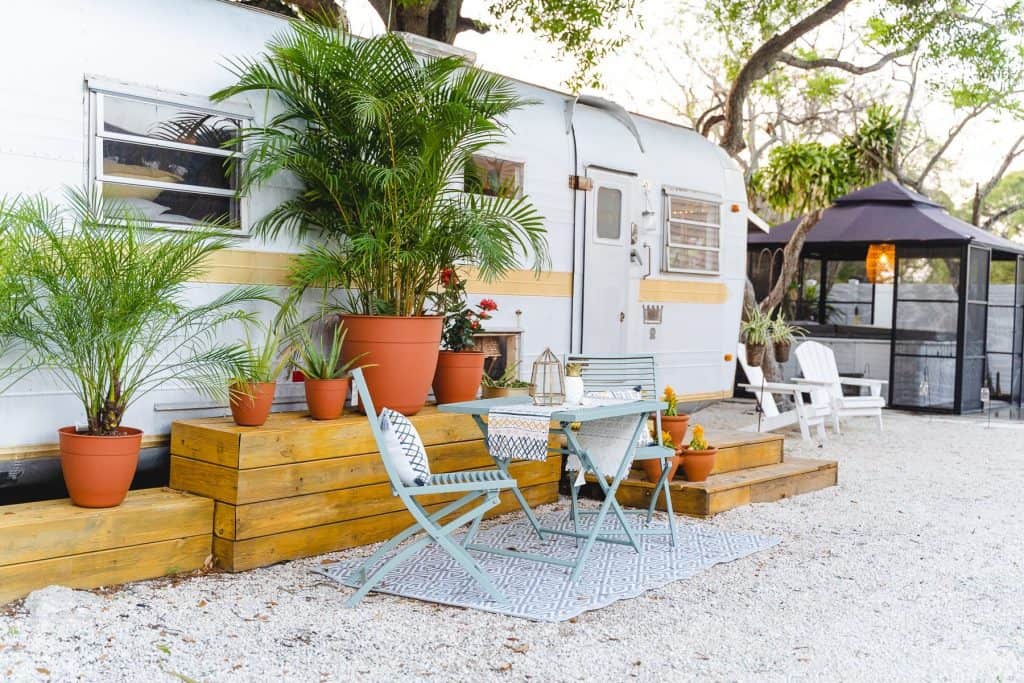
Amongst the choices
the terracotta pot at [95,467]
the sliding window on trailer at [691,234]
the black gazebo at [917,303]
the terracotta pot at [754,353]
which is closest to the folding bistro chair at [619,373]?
the sliding window on trailer at [691,234]

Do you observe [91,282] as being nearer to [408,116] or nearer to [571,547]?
[408,116]

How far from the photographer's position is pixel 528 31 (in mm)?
11562

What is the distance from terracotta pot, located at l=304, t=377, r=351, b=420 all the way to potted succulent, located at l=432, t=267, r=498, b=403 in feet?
2.92

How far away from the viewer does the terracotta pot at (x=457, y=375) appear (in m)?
5.81

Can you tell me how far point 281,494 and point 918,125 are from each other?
1975 cm

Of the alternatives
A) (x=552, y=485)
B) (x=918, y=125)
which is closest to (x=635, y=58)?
(x=918, y=125)

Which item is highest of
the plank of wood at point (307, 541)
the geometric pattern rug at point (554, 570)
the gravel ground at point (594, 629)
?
the plank of wood at point (307, 541)

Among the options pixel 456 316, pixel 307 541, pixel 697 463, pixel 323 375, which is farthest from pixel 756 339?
pixel 307 541

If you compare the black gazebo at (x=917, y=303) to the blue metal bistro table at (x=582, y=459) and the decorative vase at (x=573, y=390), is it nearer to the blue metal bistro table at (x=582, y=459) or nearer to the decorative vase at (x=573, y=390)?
the blue metal bistro table at (x=582, y=459)

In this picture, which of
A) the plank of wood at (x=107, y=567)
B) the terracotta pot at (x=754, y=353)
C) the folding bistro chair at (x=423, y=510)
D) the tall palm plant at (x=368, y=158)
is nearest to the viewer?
the plank of wood at (x=107, y=567)

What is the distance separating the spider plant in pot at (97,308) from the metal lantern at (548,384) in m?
1.58

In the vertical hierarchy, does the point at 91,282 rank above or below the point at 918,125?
below

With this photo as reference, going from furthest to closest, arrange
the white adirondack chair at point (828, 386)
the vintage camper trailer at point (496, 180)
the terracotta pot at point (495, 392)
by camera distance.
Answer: the white adirondack chair at point (828, 386) < the terracotta pot at point (495, 392) < the vintage camper trailer at point (496, 180)

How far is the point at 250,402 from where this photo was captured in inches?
182
